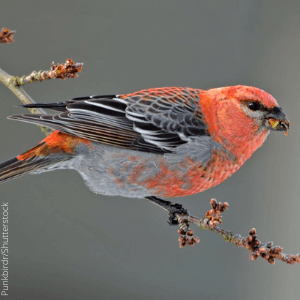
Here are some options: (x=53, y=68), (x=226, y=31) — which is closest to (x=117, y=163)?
(x=53, y=68)

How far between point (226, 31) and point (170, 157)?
2.88m

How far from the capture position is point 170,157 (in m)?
3.10

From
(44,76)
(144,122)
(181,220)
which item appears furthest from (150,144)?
(44,76)

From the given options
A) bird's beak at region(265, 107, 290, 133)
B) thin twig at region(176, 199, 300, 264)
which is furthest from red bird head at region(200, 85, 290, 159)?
thin twig at region(176, 199, 300, 264)

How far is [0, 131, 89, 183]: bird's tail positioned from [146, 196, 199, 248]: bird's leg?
0.82 meters

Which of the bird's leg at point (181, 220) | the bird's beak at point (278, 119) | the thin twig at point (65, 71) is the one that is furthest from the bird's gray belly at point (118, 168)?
the bird's beak at point (278, 119)

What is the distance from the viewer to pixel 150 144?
3121 mm

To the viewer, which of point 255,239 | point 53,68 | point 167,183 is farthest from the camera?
point 167,183

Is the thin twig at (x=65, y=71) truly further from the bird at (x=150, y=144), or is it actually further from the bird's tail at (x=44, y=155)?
the bird's tail at (x=44, y=155)

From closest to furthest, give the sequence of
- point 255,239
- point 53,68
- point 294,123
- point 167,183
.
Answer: point 255,239 < point 53,68 < point 167,183 < point 294,123

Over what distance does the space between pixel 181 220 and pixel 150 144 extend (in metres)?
0.55

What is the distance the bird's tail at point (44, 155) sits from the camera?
10.1ft

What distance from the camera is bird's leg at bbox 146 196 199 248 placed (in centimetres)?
275

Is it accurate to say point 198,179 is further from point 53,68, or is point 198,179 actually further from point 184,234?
point 53,68
